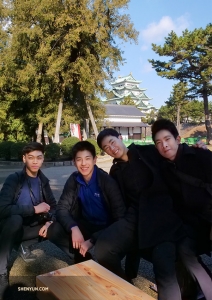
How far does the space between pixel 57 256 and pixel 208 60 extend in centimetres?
2253

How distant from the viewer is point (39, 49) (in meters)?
14.6

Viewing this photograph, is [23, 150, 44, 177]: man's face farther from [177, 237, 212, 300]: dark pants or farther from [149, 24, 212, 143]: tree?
[149, 24, 212, 143]: tree

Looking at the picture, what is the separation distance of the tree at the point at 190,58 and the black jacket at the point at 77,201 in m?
22.4

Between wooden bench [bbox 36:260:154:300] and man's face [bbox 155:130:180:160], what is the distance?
2.93 feet

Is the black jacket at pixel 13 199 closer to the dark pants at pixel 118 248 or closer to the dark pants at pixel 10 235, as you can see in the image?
the dark pants at pixel 10 235

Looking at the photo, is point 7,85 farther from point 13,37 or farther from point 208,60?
point 208,60

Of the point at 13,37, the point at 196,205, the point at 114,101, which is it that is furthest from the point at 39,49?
the point at 114,101

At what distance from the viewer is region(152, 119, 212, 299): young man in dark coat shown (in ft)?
6.32

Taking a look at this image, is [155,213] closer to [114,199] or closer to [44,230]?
[114,199]

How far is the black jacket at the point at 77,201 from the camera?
7.47 feet

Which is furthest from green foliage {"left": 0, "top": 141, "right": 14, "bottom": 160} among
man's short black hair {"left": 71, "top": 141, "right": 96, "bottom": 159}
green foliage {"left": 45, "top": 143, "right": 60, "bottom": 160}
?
man's short black hair {"left": 71, "top": 141, "right": 96, "bottom": 159}

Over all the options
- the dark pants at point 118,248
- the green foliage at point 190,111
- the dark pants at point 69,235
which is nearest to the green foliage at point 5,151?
the dark pants at point 69,235

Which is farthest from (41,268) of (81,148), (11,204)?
(81,148)

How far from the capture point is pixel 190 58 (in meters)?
23.2
